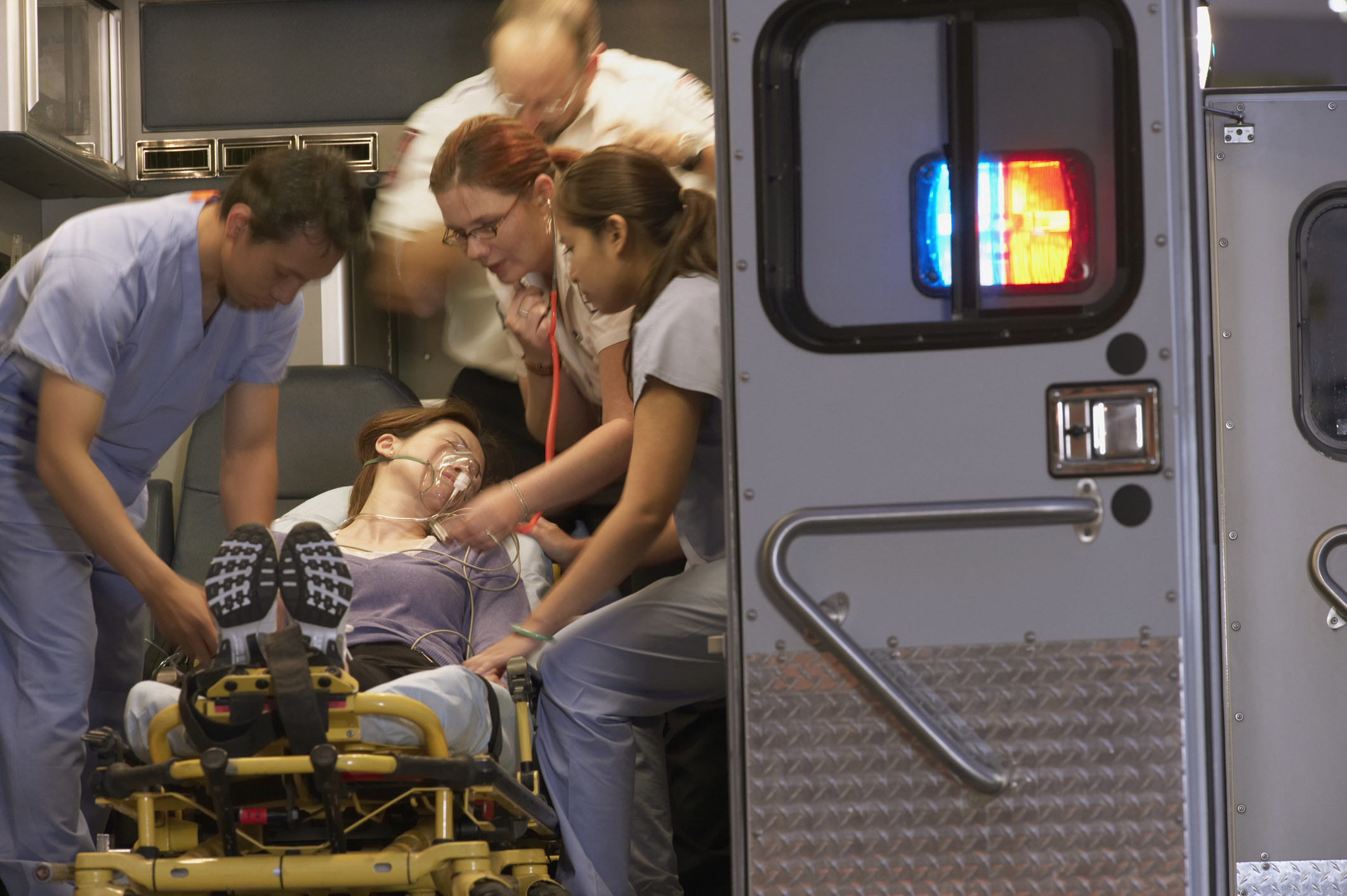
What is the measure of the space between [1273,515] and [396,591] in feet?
7.65

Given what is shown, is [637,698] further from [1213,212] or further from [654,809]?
[1213,212]

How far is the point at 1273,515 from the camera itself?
353cm

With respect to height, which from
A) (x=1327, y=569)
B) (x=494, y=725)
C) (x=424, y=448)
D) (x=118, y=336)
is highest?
(x=118, y=336)

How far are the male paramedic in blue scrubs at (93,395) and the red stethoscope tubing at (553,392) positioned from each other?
91 cm

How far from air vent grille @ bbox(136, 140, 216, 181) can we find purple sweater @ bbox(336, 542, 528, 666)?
2.03 metres

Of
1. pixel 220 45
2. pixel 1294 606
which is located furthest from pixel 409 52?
pixel 1294 606

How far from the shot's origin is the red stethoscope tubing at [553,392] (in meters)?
4.04

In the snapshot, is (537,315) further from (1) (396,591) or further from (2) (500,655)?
(2) (500,655)

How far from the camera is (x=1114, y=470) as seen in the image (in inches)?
86.0

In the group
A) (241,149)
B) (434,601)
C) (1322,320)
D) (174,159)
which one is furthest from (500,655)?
(174,159)

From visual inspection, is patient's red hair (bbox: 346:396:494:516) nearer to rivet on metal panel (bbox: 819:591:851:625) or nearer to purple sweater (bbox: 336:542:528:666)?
purple sweater (bbox: 336:542:528:666)

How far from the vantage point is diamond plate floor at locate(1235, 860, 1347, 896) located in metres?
3.45

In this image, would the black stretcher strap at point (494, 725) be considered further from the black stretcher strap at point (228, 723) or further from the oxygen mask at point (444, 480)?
the oxygen mask at point (444, 480)

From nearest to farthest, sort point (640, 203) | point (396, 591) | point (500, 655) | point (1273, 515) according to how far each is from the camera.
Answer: point (640, 203)
point (500, 655)
point (1273, 515)
point (396, 591)
